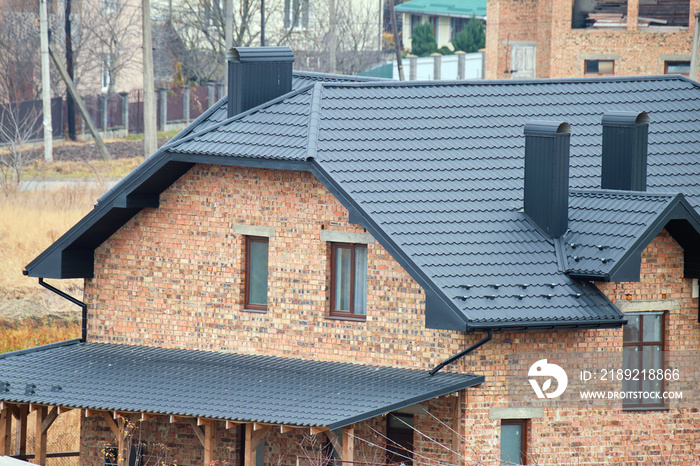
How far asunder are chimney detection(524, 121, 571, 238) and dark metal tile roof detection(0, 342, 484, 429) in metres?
2.74

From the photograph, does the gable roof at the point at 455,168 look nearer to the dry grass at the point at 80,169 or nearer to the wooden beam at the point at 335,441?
the wooden beam at the point at 335,441

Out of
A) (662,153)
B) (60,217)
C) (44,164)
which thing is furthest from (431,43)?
(662,153)

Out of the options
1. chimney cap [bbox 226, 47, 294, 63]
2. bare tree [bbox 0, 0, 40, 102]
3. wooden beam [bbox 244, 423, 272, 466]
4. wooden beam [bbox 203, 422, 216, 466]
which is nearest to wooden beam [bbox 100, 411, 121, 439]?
wooden beam [bbox 203, 422, 216, 466]

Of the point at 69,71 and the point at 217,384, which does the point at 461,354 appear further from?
the point at 69,71

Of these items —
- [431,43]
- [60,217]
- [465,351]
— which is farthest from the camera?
[431,43]

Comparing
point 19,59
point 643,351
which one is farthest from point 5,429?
point 19,59

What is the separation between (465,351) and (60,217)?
20.9 metres

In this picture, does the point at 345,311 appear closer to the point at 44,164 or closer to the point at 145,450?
the point at 145,450

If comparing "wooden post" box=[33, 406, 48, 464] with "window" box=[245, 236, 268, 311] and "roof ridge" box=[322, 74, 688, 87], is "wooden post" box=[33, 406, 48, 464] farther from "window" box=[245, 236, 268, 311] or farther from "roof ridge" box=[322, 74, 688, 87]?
"roof ridge" box=[322, 74, 688, 87]

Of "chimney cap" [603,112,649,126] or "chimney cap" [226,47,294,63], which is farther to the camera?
"chimney cap" [226,47,294,63]

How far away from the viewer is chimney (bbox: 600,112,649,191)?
17875 millimetres

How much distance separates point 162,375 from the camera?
1756 cm

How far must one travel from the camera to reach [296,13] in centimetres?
5819

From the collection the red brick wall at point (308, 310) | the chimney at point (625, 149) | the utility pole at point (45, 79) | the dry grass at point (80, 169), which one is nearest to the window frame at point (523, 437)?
the red brick wall at point (308, 310)
